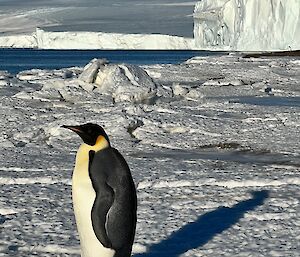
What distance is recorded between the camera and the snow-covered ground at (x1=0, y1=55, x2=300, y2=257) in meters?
4.29

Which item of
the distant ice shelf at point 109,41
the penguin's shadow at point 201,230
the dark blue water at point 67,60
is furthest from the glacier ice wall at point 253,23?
the penguin's shadow at point 201,230

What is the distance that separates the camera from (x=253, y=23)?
127 feet

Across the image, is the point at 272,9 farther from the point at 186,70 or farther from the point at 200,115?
the point at 200,115

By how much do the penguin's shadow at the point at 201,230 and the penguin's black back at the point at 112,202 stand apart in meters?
0.62

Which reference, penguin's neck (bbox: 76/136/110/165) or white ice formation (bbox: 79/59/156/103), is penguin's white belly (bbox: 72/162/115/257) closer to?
penguin's neck (bbox: 76/136/110/165)

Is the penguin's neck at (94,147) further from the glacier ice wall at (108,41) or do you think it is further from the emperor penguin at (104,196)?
the glacier ice wall at (108,41)

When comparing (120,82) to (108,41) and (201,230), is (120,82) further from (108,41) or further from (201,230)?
(108,41)

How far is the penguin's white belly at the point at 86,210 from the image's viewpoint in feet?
11.1

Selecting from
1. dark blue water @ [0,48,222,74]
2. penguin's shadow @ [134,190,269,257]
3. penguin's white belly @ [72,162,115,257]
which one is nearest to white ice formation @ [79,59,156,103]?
penguin's shadow @ [134,190,269,257]

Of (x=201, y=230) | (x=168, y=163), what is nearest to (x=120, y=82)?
(x=168, y=163)

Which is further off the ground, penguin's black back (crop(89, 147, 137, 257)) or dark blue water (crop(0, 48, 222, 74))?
penguin's black back (crop(89, 147, 137, 257))

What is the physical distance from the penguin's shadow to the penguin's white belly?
22.6 inches

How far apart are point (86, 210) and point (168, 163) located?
347 centimetres

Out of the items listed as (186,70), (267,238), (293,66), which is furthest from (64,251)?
(293,66)
